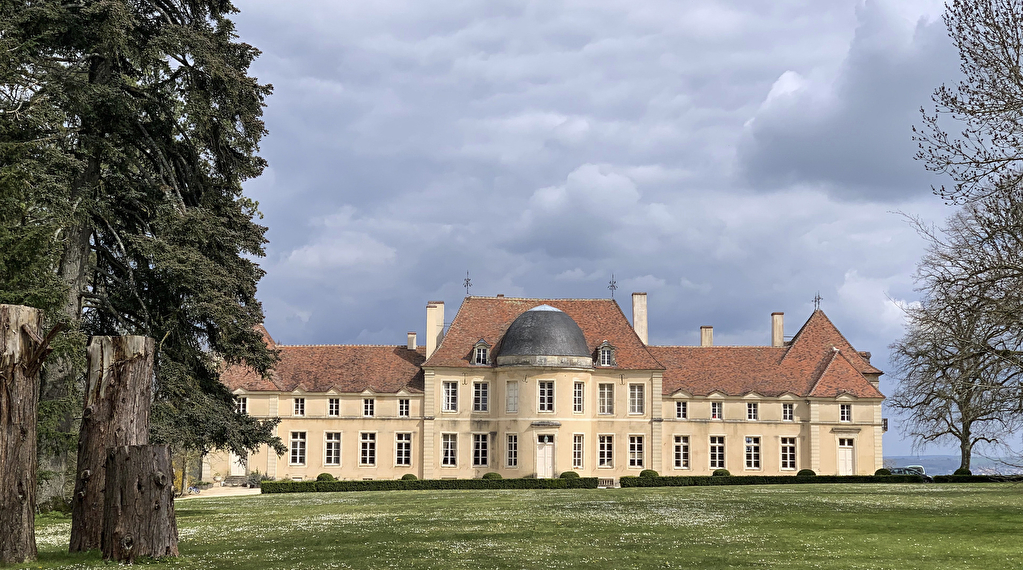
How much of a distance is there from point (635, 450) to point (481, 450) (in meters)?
8.37

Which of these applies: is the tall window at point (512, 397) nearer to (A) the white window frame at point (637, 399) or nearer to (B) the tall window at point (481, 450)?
(B) the tall window at point (481, 450)

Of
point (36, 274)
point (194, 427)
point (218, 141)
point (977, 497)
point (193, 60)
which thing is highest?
point (193, 60)

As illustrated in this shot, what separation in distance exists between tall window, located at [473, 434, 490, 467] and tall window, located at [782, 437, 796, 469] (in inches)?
640

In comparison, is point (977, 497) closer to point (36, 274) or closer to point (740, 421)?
point (740, 421)

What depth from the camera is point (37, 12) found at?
2188 cm

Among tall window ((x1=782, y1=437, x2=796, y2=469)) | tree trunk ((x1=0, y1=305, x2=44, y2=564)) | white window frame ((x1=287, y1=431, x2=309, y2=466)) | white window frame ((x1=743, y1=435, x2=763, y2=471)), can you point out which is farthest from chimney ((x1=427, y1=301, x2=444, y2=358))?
tree trunk ((x1=0, y1=305, x2=44, y2=564))

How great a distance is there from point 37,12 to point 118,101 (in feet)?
8.50

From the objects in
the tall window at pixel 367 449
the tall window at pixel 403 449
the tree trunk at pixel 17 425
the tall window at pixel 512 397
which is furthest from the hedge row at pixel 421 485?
the tree trunk at pixel 17 425

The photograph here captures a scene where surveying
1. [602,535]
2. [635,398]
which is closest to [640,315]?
[635,398]

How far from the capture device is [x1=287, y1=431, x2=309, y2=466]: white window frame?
5084 centimetres

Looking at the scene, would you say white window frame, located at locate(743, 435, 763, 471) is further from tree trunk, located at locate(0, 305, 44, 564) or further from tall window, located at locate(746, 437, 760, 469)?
tree trunk, located at locate(0, 305, 44, 564)

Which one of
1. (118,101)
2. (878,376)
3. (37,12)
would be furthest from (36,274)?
(878,376)

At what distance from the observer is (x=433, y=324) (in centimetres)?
5200

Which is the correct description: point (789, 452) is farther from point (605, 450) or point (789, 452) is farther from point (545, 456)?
point (545, 456)
